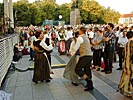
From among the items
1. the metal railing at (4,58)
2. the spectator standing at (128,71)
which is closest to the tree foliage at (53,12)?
the metal railing at (4,58)

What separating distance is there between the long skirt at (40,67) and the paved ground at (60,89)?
0.21m

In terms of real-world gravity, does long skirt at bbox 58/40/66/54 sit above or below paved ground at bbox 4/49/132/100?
above

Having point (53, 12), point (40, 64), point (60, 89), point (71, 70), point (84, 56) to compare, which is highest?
point (53, 12)

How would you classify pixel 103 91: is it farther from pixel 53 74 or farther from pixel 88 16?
pixel 88 16

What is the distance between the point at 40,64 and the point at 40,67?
9cm

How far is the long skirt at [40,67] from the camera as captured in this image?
22.9 feet

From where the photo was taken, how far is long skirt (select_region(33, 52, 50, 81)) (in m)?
6.99

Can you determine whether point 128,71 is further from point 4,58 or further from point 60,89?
point 4,58

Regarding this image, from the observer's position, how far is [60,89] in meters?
6.39

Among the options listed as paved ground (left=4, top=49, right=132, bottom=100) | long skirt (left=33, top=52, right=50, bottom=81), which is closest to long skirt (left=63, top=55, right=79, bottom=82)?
paved ground (left=4, top=49, right=132, bottom=100)

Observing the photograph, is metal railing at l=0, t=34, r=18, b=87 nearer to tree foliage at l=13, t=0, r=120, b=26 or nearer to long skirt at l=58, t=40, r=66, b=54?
long skirt at l=58, t=40, r=66, b=54

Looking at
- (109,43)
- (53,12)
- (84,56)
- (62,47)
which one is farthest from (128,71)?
(53,12)

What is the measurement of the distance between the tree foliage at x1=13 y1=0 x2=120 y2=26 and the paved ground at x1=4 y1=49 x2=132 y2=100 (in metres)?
40.5

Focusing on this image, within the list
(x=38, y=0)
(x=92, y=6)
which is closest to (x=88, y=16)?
(x=92, y=6)
